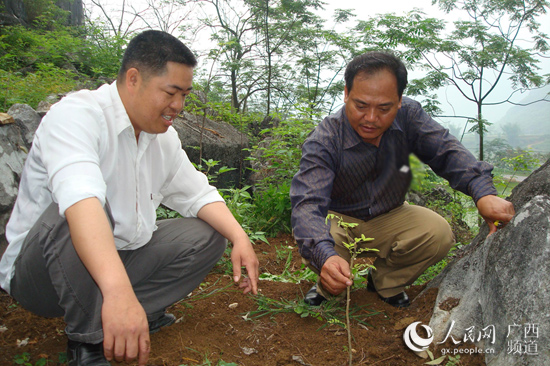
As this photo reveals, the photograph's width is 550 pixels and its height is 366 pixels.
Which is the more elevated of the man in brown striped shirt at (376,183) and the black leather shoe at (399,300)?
the man in brown striped shirt at (376,183)

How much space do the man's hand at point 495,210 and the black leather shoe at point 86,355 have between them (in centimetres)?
184

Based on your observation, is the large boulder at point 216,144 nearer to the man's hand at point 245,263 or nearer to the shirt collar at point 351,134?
the shirt collar at point 351,134

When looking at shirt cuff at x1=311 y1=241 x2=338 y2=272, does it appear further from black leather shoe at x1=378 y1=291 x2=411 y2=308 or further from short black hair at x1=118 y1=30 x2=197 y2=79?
short black hair at x1=118 y1=30 x2=197 y2=79

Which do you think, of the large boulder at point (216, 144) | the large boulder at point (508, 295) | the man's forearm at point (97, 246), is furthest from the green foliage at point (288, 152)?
the man's forearm at point (97, 246)

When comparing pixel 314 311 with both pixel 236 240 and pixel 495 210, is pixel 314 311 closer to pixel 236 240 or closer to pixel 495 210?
pixel 236 240

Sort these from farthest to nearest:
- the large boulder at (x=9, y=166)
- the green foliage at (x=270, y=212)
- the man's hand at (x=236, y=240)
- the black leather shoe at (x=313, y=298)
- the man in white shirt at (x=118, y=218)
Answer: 1. the green foliage at (x=270, y=212)
2. the large boulder at (x=9, y=166)
3. the black leather shoe at (x=313, y=298)
4. the man's hand at (x=236, y=240)
5. the man in white shirt at (x=118, y=218)

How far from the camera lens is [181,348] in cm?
195

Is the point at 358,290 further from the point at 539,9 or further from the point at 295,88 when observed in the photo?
the point at 295,88

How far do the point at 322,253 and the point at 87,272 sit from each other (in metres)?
1.01

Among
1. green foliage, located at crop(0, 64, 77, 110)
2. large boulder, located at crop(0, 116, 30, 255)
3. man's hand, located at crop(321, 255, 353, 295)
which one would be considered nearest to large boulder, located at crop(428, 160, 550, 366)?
man's hand, located at crop(321, 255, 353, 295)

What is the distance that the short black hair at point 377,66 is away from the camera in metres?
2.10

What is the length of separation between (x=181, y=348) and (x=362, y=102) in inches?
58.9

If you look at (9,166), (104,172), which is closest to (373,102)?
(104,172)

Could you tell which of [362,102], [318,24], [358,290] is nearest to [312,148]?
[362,102]
